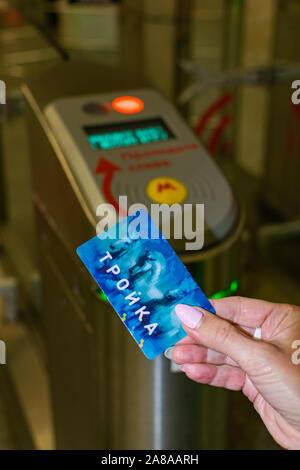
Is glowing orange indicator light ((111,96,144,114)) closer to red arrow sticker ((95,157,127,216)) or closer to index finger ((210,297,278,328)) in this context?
red arrow sticker ((95,157,127,216))

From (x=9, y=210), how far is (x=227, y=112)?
931 mm

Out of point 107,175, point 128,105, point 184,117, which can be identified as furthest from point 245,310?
point 184,117

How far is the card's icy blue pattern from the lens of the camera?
733mm

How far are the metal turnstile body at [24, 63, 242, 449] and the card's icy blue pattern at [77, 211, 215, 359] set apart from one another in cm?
11

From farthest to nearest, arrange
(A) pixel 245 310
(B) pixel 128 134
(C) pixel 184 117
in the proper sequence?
(C) pixel 184 117, (B) pixel 128 134, (A) pixel 245 310

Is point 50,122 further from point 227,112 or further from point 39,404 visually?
point 227,112

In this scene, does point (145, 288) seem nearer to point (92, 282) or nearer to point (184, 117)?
point (92, 282)

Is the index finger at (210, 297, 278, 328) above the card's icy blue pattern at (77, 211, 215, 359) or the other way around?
the other way around

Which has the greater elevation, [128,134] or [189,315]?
[128,134]

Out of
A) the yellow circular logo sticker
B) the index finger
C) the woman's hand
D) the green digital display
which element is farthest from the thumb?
the green digital display

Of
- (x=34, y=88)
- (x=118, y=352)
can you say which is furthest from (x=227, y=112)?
(x=118, y=352)

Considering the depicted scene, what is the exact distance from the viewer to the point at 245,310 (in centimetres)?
80

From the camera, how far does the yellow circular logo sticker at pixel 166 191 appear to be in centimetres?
87

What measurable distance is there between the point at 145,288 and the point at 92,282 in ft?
0.53
